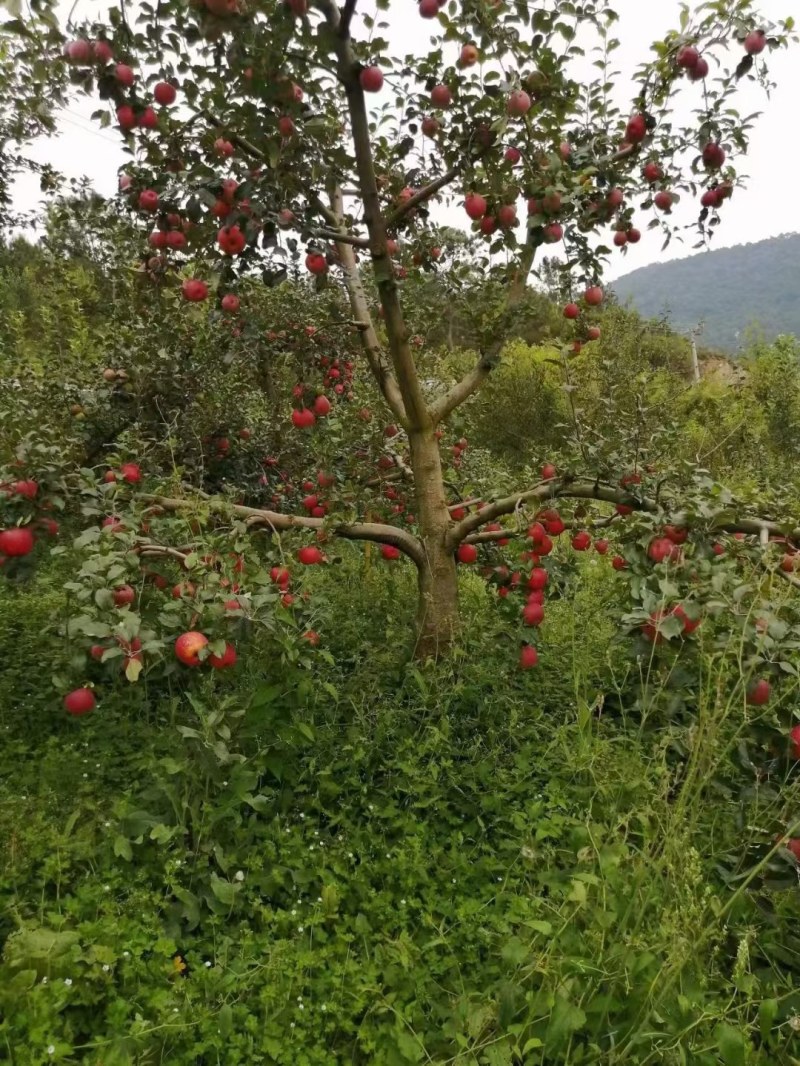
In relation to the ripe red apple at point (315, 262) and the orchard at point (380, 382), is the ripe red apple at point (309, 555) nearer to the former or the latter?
the orchard at point (380, 382)

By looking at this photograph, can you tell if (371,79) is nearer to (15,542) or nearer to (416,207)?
(416,207)

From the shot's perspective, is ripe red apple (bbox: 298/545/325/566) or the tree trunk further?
the tree trunk

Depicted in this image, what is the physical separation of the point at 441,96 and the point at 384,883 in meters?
2.71

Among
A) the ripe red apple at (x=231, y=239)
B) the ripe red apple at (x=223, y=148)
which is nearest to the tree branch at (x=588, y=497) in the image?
the ripe red apple at (x=231, y=239)

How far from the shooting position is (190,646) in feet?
6.11

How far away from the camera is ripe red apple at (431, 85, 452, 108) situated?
8.04 ft

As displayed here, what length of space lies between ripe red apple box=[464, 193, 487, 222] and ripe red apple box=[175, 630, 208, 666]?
1768mm

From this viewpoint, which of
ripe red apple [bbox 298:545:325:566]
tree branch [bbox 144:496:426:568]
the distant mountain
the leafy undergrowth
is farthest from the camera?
the distant mountain

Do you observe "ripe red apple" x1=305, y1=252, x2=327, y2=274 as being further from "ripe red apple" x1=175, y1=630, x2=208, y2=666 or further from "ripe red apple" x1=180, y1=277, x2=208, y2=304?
"ripe red apple" x1=175, y1=630, x2=208, y2=666

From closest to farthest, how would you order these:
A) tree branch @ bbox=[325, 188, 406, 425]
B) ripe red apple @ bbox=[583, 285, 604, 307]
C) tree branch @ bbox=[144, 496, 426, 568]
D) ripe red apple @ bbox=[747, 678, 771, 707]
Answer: ripe red apple @ bbox=[747, 678, 771, 707] → tree branch @ bbox=[144, 496, 426, 568] → ripe red apple @ bbox=[583, 285, 604, 307] → tree branch @ bbox=[325, 188, 406, 425]

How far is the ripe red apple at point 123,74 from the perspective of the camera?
195 cm

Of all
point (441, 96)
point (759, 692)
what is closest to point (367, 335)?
point (441, 96)

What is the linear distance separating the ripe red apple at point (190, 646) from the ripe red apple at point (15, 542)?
632 millimetres

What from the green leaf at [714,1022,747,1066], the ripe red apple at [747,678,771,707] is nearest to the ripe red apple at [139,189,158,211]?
the ripe red apple at [747,678,771,707]
